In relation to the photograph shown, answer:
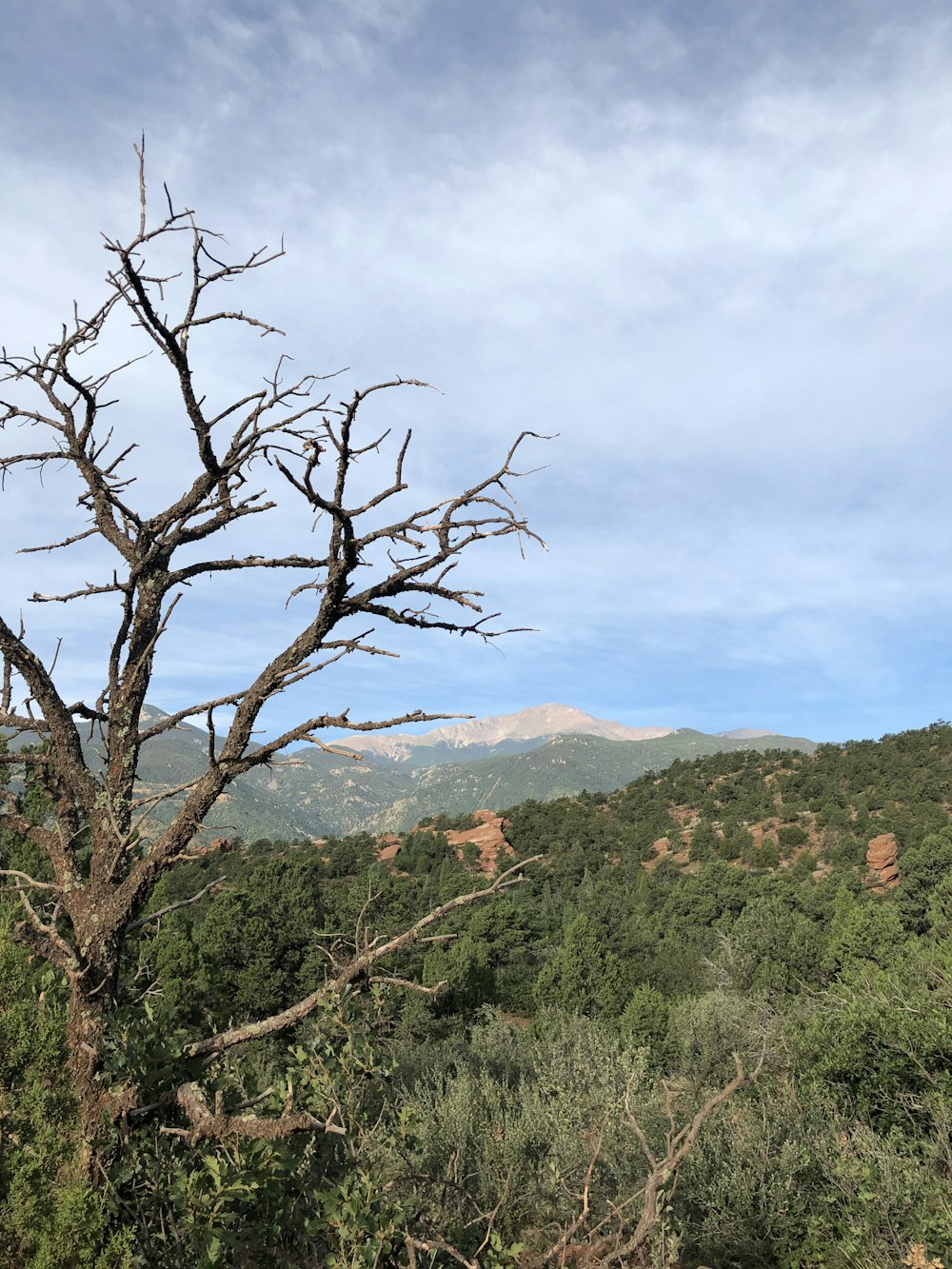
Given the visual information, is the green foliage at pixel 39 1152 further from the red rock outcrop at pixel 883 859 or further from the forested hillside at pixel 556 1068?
the red rock outcrop at pixel 883 859

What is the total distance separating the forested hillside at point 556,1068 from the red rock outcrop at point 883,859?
22cm

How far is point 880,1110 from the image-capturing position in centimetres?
1447

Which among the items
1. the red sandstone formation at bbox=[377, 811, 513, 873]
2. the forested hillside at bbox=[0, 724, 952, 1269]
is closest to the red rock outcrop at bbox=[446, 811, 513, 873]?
the red sandstone formation at bbox=[377, 811, 513, 873]

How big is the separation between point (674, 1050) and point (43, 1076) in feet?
72.1

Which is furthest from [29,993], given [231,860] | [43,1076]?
[231,860]

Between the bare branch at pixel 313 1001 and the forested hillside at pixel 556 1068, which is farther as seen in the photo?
the bare branch at pixel 313 1001

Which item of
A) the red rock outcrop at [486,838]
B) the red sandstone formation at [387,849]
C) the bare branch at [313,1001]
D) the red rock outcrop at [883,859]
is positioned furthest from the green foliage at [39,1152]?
the red sandstone formation at [387,849]

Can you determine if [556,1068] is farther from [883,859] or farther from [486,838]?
[486,838]

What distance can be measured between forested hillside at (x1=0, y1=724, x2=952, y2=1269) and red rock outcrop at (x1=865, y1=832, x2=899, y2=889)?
22 centimetres

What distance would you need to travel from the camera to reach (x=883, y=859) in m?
37.3

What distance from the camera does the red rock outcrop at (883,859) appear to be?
35438mm

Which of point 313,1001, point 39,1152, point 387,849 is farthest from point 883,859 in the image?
point 39,1152

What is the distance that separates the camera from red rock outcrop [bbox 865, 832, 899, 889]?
35.4m

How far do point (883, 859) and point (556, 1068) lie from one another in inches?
1193
